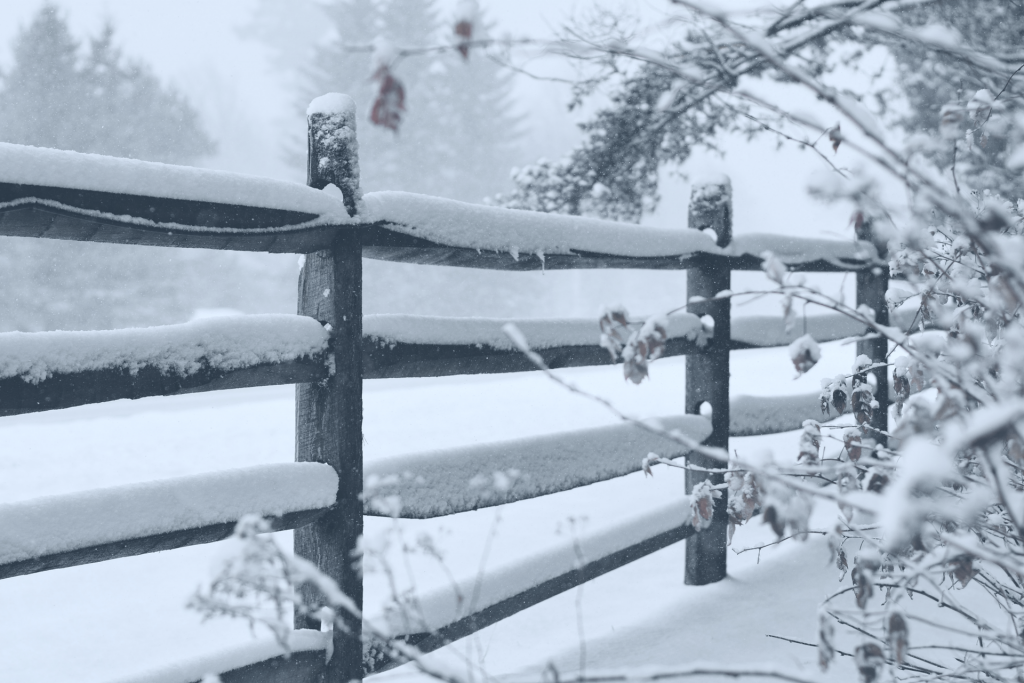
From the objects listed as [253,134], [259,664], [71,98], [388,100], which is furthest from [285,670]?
[253,134]

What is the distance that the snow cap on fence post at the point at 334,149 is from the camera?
2264 mm

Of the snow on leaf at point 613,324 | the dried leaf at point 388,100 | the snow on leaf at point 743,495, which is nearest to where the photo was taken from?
the dried leaf at point 388,100

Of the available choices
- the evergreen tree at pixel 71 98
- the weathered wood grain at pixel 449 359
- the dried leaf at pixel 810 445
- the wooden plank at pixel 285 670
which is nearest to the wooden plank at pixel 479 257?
the weathered wood grain at pixel 449 359

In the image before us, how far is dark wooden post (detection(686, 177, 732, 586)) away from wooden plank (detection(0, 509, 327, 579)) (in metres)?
2.11

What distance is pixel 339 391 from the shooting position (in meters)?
2.23

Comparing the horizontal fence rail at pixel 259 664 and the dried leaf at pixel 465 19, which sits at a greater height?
the dried leaf at pixel 465 19

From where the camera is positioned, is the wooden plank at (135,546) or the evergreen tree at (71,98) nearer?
the wooden plank at (135,546)

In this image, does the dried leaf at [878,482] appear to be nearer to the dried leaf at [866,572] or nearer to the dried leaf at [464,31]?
the dried leaf at [866,572]

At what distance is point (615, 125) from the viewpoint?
7758mm

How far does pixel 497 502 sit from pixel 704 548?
1520 millimetres

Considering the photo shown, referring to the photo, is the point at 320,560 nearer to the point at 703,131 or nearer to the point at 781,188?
the point at 703,131

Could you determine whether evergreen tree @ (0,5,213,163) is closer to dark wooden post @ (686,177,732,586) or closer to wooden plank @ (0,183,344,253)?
dark wooden post @ (686,177,732,586)

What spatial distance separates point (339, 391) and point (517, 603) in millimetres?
1007

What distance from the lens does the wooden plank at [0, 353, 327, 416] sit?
1.67 m
